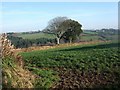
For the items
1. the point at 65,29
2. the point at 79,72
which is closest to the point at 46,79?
the point at 79,72

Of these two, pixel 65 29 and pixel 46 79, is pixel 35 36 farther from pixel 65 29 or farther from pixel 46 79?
pixel 46 79

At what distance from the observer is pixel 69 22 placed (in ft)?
170

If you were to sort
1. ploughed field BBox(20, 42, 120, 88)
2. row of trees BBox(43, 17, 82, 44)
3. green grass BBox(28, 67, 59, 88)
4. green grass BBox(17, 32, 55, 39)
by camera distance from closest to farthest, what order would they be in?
green grass BBox(28, 67, 59, 88) < ploughed field BBox(20, 42, 120, 88) < green grass BBox(17, 32, 55, 39) < row of trees BBox(43, 17, 82, 44)

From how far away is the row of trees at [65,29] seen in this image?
49250 mm

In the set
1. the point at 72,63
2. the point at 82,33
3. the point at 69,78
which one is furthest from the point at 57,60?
the point at 82,33

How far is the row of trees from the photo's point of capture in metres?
49.2

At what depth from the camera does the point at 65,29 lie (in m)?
51.4

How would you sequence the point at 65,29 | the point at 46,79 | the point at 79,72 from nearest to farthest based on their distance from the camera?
the point at 46,79 → the point at 79,72 → the point at 65,29

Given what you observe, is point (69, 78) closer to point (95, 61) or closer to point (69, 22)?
point (95, 61)

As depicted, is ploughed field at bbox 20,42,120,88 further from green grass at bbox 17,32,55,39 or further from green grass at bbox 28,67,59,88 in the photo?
green grass at bbox 17,32,55,39

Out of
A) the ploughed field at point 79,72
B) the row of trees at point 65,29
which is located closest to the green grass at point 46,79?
the ploughed field at point 79,72

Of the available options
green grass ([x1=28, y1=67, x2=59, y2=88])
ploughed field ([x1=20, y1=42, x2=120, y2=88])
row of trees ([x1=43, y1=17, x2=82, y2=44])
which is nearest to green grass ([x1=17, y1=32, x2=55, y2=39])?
row of trees ([x1=43, y1=17, x2=82, y2=44])

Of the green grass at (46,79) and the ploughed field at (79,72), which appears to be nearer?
the green grass at (46,79)

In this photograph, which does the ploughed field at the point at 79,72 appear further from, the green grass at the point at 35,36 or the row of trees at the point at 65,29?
the row of trees at the point at 65,29
